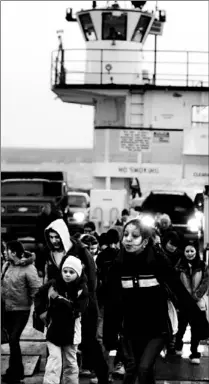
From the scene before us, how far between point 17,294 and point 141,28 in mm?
25243

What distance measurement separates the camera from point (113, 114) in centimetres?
3434

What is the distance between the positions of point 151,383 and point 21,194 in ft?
69.3

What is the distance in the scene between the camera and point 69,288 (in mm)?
9070

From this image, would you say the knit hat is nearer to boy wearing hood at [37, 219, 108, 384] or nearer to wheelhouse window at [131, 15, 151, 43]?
boy wearing hood at [37, 219, 108, 384]

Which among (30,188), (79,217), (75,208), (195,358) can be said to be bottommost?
(75,208)

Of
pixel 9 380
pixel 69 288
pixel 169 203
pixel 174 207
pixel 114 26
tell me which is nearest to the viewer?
pixel 69 288

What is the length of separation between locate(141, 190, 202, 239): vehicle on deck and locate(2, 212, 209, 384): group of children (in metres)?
13.1

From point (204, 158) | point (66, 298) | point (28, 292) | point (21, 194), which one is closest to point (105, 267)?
point (28, 292)

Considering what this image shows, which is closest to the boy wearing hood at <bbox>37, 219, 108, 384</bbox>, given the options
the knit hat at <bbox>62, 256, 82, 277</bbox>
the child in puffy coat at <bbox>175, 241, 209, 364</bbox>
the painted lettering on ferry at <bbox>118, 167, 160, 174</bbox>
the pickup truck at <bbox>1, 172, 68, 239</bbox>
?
the knit hat at <bbox>62, 256, 82, 277</bbox>

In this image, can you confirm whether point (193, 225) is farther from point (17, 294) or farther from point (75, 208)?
point (17, 294)

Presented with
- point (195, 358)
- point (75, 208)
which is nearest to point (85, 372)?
point (195, 358)

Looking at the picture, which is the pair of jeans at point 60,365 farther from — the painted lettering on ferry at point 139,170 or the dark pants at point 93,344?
the painted lettering on ferry at point 139,170

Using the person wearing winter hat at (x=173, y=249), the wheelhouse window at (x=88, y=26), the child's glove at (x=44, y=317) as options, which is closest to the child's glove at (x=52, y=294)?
the child's glove at (x=44, y=317)

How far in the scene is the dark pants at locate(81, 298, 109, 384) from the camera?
33.1 feet
